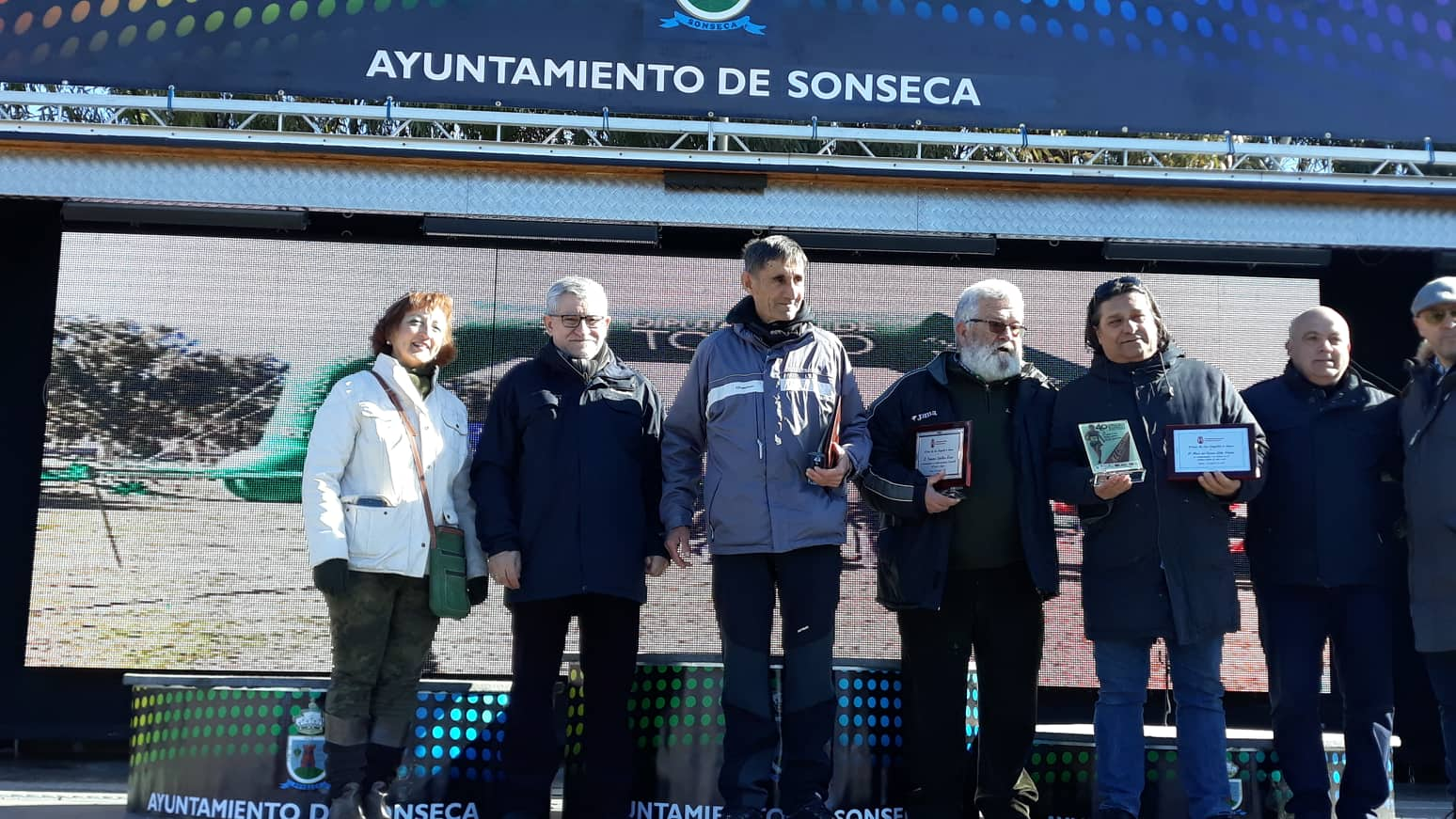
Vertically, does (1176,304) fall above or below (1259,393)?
above

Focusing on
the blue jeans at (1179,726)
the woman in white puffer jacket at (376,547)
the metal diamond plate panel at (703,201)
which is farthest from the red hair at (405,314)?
the blue jeans at (1179,726)

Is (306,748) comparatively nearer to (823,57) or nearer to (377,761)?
(377,761)

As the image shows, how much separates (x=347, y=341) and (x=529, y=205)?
1.12 metres

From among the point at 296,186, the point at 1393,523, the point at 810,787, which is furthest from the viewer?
the point at 296,186

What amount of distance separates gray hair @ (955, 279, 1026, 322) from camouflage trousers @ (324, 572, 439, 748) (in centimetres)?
189

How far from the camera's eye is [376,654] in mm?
3791

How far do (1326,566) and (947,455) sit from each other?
1.25 meters

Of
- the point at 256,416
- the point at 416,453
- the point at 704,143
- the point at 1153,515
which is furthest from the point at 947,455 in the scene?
the point at 256,416

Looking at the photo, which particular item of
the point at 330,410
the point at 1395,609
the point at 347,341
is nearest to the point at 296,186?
the point at 347,341

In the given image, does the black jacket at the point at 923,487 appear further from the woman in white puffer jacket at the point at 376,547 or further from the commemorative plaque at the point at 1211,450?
the woman in white puffer jacket at the point at 376,547

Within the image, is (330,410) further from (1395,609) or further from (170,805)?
(1395,609)

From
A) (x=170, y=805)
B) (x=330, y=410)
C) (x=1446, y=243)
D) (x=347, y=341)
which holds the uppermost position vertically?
(x=1446, y=243)

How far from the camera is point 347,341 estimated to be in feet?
18.1

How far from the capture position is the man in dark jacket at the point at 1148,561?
3.70 meters
